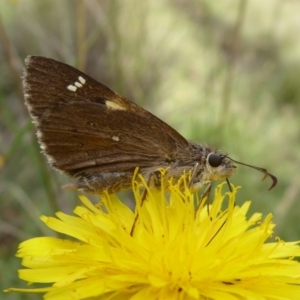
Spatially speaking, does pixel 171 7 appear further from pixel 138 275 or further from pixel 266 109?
pixel 138 275

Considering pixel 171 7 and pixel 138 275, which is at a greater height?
pixel 171 7

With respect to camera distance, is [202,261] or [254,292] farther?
[202,261]

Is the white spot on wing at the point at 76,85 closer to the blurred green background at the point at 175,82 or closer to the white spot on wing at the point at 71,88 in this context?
the white spot on wing at the point at 71,88

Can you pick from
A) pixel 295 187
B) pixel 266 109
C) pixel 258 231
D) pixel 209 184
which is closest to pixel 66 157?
pixel 209 184

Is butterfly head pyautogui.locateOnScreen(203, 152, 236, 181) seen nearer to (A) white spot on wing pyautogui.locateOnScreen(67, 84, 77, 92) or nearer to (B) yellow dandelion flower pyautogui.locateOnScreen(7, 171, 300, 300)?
(B) yellow dandelion flower pyautogui.locateOnScreen(7, 171, 300, 300)

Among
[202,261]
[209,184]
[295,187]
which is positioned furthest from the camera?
[295,187]

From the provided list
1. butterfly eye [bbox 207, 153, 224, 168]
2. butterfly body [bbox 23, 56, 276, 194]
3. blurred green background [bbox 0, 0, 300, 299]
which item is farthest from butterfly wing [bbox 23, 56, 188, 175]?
blurred green background [bbox 0, 0, 300, 299]

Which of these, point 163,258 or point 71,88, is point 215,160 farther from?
point 71,88

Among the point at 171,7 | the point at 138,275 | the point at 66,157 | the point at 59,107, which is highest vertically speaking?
the point at 171,7
